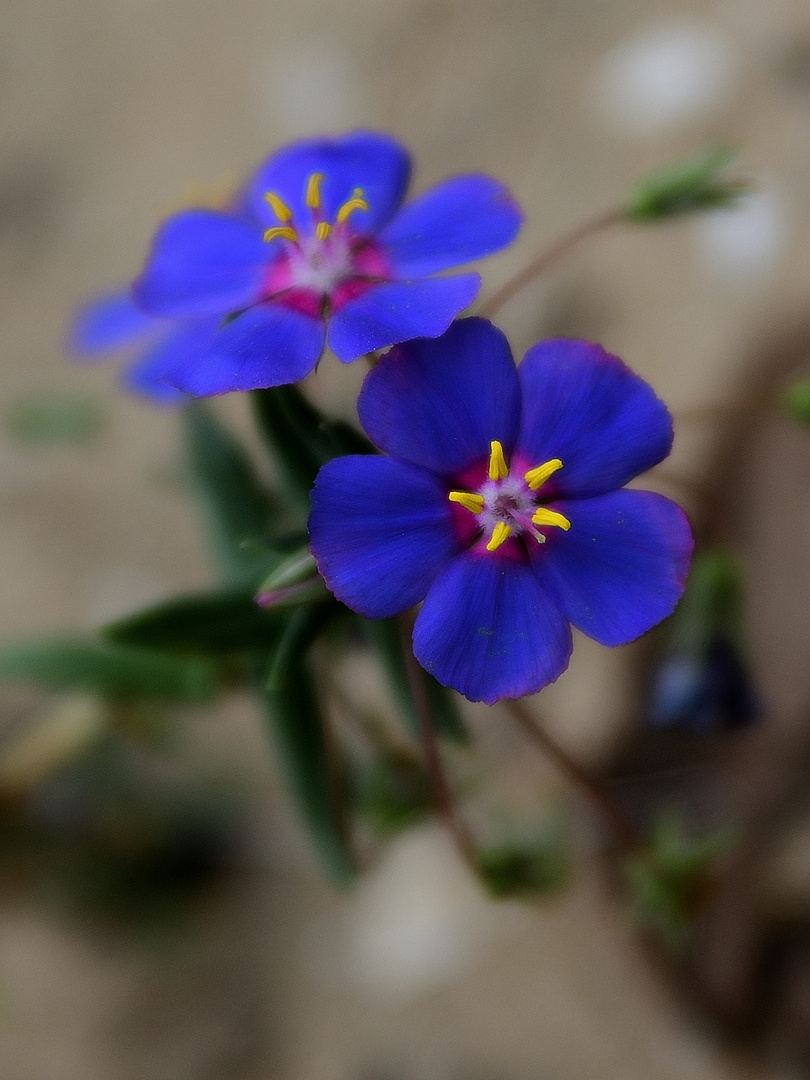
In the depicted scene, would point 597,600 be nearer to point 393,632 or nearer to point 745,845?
point 393,632

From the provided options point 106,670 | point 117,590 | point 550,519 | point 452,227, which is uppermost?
point 452,227

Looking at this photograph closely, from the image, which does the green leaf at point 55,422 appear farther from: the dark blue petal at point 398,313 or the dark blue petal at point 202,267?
the dark blue petal at point 398,313

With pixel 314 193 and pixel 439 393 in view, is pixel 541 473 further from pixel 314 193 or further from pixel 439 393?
pixel 314 193

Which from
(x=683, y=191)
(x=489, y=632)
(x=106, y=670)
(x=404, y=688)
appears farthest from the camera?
(x=106, y=670)

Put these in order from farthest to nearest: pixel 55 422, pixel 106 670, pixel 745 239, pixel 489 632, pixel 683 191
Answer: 1. pixel 745 239
2. pixel 55 422
3. pixel 106 670
4. pixel 683 191
5. pixel 489 632

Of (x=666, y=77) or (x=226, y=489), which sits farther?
(x=666, y=77)

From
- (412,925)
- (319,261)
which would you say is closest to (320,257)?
(319,261)

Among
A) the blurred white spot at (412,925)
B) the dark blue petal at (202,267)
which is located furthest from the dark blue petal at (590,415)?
the blurred white spot at (412,925)
